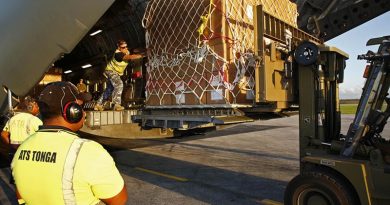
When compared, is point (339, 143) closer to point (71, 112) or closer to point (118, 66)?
point (71, 112)

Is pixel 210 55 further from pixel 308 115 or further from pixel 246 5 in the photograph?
pixel 308 115

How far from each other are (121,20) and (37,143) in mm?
6621

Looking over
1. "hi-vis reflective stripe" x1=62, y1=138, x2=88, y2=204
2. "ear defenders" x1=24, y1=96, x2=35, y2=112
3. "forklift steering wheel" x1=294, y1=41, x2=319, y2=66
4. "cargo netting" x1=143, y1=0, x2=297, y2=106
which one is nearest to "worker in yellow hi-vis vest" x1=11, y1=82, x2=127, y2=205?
"hi-vis reflective stripe" x1=62, y1=138, x2=88, y2=204

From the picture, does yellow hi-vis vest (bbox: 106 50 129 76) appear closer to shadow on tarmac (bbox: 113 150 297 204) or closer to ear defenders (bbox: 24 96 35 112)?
shadow on tarmac (bbox: 113 150 297 204)

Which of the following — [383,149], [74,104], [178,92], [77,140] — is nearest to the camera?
[77,140]

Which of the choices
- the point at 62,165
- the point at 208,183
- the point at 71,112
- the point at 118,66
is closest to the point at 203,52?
the point at 208,183

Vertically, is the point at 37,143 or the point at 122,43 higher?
the point at 122,43

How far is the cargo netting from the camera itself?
221 inches

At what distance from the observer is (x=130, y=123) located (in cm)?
722

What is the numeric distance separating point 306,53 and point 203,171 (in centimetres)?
369

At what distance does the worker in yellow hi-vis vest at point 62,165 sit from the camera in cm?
192

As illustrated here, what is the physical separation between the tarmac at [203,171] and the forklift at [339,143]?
1.17m

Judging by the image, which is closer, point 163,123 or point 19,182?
point 19,182

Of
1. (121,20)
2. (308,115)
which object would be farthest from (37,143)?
(121,20)
